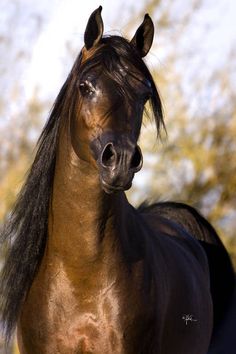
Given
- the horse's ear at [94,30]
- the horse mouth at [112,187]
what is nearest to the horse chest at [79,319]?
the horse mouth at [112,187]

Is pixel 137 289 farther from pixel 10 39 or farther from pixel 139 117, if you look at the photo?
pixel 10 39

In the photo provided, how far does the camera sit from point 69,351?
451cm

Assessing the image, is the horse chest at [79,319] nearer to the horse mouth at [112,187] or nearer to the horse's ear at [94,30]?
the horse mouth at [112,187]

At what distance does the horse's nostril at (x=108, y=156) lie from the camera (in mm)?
3973

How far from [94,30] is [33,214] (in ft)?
3.21

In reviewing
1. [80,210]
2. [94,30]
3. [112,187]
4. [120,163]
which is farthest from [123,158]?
[94,30]

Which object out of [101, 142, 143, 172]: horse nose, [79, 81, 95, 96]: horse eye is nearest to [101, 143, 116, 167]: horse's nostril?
[101, 142, 143, 172]: horse nose

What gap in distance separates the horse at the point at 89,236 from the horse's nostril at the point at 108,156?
0.05 m

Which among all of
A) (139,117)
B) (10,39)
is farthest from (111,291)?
(10,39)

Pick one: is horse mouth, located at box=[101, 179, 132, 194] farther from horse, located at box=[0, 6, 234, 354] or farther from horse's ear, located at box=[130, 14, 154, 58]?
horse's ear, located at box=[130, 14, 154, 58]

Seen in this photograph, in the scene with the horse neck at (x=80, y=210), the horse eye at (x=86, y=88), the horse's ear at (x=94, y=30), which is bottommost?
the horse neck at (x=80, y=210)

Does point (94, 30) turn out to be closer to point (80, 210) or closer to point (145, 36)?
point (145, 36)

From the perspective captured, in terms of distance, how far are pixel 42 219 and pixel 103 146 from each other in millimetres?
830

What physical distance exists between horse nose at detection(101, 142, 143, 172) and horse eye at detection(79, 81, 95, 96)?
360 mm
